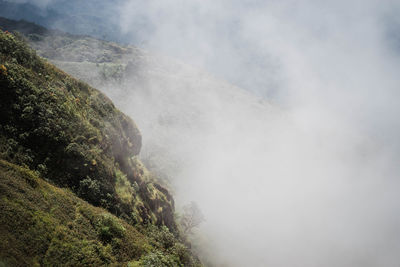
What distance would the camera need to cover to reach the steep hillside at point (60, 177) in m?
10.6

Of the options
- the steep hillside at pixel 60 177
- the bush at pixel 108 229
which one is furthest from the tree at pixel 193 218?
the bush at pixel 108 229

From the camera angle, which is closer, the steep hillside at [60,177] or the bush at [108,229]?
the steep hillside at [60,177]

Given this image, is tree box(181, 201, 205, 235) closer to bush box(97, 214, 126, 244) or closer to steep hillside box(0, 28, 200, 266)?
steep hillside box(0, 28, 200, 266)

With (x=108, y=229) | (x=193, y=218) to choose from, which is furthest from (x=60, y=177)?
(x=193, y=218)

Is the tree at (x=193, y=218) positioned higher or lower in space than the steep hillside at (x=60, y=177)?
higher

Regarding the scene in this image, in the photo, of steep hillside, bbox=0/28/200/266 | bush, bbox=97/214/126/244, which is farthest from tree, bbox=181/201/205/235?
bush, bbox=97/214/126/244

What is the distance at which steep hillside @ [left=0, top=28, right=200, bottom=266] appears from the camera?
10.6 m

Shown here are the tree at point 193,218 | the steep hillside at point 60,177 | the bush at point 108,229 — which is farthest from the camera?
the tree at point 193,218

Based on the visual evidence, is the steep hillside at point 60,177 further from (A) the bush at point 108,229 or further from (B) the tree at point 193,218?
(B) the tree at point 193,218

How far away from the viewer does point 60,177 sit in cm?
1594

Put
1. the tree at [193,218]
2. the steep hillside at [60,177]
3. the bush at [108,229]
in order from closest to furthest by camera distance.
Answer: the steep hillside at [60,177] < the bush at [108,229] < the tree at [193,218]

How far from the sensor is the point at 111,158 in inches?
866

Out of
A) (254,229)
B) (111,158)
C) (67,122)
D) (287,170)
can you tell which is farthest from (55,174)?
(287,170)

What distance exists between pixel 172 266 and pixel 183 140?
12786 cm
